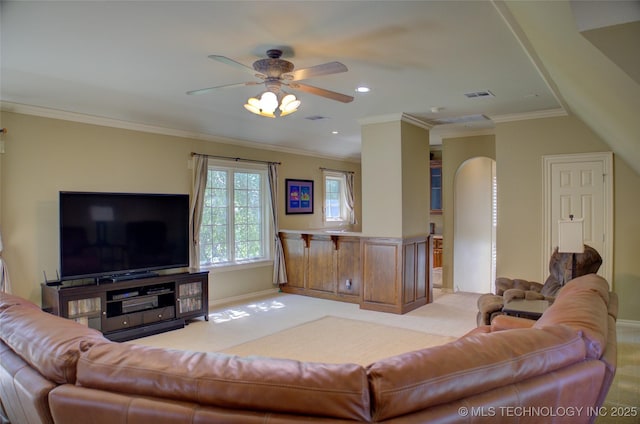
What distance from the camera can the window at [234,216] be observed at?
6227mm

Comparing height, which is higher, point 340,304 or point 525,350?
point 525,350

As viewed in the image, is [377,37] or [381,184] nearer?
[377,37]

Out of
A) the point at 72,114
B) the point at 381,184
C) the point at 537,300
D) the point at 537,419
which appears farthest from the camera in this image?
the point at 381,184

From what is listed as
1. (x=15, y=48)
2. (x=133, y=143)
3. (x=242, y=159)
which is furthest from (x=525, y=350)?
(x=242, y=159)

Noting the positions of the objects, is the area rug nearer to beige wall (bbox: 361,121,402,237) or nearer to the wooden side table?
the wooden side table

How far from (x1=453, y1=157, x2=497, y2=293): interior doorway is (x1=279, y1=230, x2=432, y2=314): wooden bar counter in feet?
4.95

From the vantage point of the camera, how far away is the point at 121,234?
4742 mm

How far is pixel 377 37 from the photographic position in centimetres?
293

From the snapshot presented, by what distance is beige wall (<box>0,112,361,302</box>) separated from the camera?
4.26 m

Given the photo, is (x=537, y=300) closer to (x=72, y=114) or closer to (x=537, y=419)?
(x=537, y=419)

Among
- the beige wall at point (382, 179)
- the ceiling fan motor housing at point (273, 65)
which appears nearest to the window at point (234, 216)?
the beige wall at point (382, 179)

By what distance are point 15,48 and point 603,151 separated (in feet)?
20.2

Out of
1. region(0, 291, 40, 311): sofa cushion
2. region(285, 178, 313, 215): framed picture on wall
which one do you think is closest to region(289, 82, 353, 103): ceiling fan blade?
region(0, 291, 40, 311): sofa cushion

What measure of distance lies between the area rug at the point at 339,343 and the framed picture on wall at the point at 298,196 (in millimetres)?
2927
